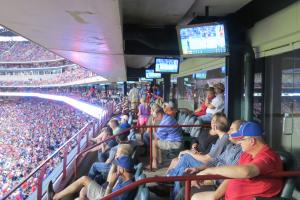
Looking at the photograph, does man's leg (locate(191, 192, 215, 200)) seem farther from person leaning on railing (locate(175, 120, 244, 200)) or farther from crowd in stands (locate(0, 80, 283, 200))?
A: person leaning on railing (locate(175, 120, 244, 200))

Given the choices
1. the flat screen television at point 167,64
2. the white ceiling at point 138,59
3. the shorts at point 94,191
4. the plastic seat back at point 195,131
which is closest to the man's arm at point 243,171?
the shorts at point 94,191

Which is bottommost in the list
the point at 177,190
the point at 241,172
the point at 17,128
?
the point at 17,128

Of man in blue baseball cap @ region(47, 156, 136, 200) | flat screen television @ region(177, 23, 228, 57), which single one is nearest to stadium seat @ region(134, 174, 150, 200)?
man in blue baseball cap @ region(47, 156, 136, 200)

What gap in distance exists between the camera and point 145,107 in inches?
405

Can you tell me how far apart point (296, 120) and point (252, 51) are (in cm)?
161

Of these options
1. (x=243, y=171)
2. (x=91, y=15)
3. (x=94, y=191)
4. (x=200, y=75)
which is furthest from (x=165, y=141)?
(x=200, y=75)

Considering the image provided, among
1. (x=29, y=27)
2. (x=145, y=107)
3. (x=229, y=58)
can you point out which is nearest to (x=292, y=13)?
(x=229, y=58)

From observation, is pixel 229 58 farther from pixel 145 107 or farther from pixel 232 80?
pixel 145 107

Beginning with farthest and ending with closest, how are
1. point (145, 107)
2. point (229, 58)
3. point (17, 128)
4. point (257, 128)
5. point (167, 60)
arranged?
point (17, 128) → point (167, 60) → point (145, 107) → point (229, 58) → point (257, 128)

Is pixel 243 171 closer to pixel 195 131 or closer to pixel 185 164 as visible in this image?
pixel 185 164

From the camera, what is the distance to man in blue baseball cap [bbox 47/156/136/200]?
4.02 m

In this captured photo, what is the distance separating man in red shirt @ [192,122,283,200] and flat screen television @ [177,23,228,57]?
98.6 inches

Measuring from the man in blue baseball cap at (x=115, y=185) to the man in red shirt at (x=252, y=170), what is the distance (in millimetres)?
1107

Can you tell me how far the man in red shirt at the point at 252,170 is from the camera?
285 cm
